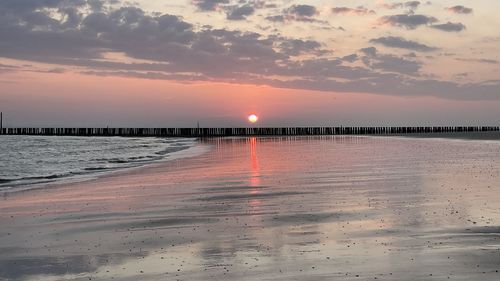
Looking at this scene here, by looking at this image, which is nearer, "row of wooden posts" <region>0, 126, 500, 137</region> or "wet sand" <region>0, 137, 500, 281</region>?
"wet sand" <region>0, 137, 500, 281</region>

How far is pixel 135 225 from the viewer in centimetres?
1115

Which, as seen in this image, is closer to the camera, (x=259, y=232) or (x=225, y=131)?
(x=259, y=232)

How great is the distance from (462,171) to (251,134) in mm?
117815

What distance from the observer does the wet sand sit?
7.29 metres

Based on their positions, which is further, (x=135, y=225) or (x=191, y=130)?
(x=191, y=130)

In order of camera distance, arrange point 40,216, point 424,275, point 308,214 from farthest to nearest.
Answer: point 40,216 → point 308,214 → point 424,275

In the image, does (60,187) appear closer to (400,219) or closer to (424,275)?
(400,219)

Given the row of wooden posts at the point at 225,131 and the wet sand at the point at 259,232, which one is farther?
the row of wooden posts at the point at 225,131

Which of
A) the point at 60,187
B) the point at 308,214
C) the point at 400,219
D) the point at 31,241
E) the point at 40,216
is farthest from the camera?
the point at 60,187

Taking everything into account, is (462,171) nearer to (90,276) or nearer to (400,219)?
(400,219)

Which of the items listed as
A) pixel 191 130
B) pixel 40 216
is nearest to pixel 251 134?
pixel 191 130

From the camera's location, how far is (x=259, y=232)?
995 centimetres

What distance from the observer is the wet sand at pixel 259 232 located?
729cm

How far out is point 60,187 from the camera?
20.0 m
